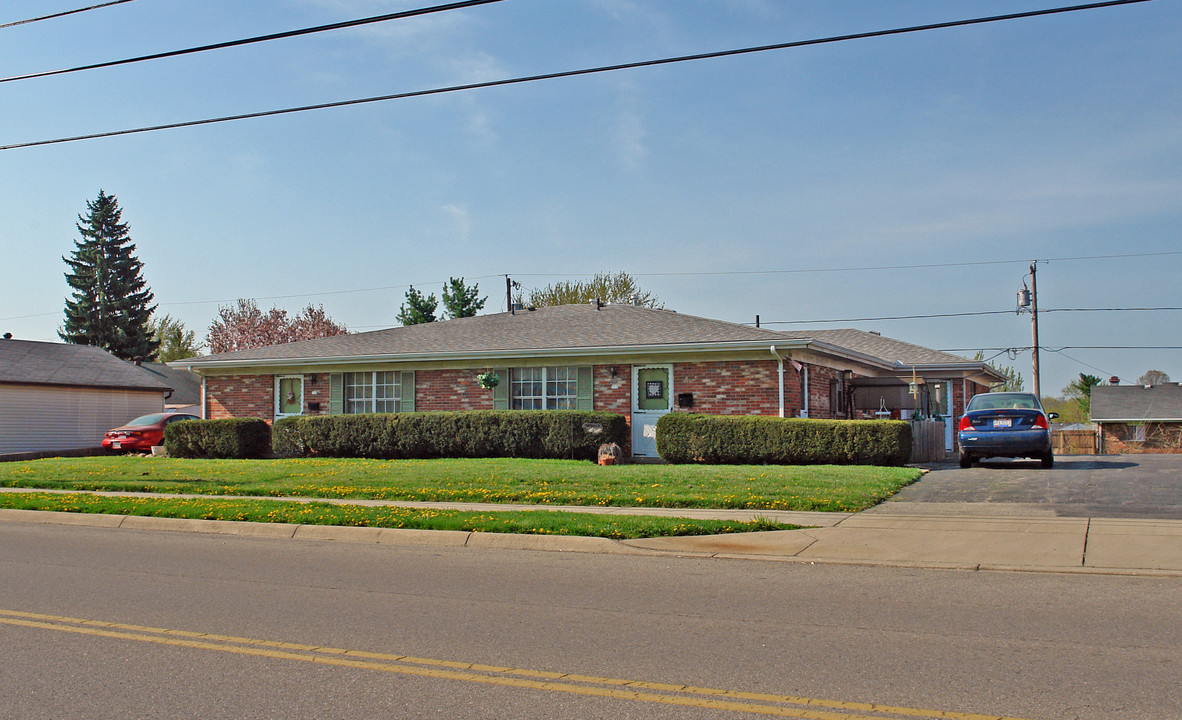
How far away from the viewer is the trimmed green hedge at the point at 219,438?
2452 cm

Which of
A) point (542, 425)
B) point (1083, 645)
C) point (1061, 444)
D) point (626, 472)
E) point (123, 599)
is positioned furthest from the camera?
point (1061, 444)

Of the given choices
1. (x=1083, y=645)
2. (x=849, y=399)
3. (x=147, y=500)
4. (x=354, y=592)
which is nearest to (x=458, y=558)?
(x=354, y=592)

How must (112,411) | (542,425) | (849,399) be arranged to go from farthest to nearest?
(112,411) → (849,399) → (542,425)

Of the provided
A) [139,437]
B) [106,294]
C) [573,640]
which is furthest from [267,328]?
[573,640]

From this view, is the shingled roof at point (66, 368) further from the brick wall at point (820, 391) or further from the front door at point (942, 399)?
the front door at point (942, 399)

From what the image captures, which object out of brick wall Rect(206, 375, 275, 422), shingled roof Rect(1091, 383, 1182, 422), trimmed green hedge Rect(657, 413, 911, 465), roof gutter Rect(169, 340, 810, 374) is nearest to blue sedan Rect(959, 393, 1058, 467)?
trimmed green hedge Rect(657, 413, 911, 465)

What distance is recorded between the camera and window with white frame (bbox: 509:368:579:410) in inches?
949

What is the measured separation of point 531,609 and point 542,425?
14.8 m

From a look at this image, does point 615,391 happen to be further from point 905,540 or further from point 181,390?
point 181,390

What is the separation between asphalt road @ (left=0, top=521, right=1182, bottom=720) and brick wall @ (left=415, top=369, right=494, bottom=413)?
15281 mm

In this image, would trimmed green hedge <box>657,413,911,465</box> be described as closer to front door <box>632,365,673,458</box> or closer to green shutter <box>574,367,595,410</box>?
front door <box>632,365,673,458</box>

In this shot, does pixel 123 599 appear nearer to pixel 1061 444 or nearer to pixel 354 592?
pixel 354 592

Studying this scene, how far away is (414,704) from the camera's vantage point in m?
4.91

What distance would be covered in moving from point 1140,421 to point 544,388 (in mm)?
35816
